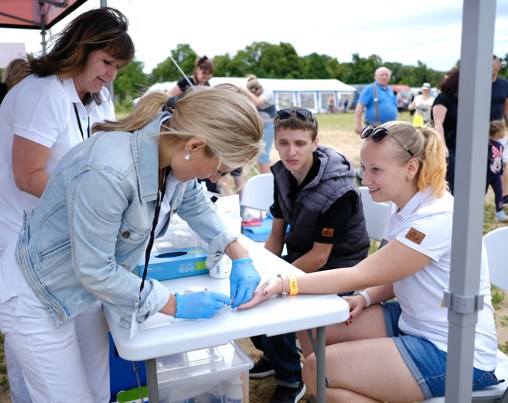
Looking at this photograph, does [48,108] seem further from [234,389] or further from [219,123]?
[234,389]

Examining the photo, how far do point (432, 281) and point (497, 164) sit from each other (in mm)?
4181

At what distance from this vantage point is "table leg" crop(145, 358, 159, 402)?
1.17 meters

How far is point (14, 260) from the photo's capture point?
1.27 meters

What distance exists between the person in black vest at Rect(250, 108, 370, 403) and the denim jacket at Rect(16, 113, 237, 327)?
870mm

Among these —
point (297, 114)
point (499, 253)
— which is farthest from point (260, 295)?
point (297, 114)

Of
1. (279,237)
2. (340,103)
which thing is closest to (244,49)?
(340,103)

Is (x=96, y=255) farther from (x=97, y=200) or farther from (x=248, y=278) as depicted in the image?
(x=248, y=278)

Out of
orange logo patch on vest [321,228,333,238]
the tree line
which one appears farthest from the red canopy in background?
the tree line

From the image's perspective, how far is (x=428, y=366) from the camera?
4.53 feet

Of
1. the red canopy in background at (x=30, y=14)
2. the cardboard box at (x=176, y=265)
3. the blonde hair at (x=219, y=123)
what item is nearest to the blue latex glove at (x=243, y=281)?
the cardboard box at (x=176, y=265)

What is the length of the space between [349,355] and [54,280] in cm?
82

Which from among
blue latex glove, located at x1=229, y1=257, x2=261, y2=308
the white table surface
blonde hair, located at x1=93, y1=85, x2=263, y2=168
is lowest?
the white table surface

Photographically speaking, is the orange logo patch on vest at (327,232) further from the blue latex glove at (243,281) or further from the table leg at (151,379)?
the table leg at (151,379)

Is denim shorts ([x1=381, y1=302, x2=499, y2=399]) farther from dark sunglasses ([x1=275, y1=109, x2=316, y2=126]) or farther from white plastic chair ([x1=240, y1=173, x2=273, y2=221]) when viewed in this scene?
white plastic chair ([x1=240, y1=173, x2=273, y2=221])
